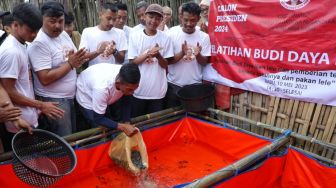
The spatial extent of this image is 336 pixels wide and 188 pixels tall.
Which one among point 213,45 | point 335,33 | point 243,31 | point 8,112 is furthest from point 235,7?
point 8,112

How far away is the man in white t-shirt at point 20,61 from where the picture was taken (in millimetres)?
2027

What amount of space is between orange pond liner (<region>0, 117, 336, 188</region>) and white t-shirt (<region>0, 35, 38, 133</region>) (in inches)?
18.4

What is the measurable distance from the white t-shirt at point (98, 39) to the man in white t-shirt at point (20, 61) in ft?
3.02

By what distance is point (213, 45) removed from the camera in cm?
374

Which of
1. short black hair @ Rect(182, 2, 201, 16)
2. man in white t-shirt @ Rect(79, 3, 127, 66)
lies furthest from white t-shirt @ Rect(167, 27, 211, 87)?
man in white t-shirt @ Rect(79, 3, 127, 66)

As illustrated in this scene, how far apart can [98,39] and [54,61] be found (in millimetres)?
699

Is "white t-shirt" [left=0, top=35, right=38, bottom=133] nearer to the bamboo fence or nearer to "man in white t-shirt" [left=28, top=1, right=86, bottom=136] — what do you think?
"man in white t-shirt" [left=28, top=1, right=86, bottom=136]

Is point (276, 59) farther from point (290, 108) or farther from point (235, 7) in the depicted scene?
point (235, 7)

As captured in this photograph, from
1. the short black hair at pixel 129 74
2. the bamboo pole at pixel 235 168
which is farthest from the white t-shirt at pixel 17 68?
the bamboo pole at pixel 235 168

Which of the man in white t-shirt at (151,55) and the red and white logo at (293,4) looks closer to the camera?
the red and white logo at (293,4)

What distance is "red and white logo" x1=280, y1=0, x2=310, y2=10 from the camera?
2.75 meters

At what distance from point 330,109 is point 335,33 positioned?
723 mm

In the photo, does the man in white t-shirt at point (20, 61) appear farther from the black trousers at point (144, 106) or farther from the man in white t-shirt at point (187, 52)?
the man in white t-shirt at point (187, 52)

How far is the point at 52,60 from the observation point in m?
2.51
